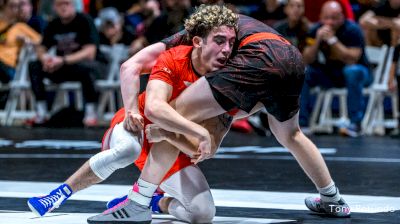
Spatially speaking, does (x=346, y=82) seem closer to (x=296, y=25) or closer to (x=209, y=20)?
(x=296, y=25)

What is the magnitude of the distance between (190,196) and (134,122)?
0.41 metres

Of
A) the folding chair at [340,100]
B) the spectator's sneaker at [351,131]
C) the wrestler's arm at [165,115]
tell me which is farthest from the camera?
the folding chair at [340,100]

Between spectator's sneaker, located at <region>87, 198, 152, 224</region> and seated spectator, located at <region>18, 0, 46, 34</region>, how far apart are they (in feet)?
23.8

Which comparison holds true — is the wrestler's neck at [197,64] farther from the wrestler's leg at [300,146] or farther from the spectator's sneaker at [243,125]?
the spectator's sneaker at [243,125]

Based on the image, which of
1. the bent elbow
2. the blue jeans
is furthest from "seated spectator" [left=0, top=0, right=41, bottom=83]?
the bent elbow

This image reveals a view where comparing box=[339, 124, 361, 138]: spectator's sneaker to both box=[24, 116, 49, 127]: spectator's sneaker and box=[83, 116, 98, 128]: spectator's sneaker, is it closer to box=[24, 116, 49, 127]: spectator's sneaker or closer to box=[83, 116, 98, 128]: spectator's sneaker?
box=[83, 116, 98, 128]: spectator's sneaker

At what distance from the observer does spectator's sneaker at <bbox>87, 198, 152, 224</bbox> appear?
400 centimetres

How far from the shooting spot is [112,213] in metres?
4.03

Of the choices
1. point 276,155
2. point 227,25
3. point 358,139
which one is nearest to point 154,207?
point 227,25

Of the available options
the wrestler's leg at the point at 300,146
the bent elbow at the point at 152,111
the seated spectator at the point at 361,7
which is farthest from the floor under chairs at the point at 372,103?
the bent elbow at the point at 152,111

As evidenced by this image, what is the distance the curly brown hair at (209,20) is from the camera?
4094mm

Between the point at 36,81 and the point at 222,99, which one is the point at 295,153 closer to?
the point at 222,99

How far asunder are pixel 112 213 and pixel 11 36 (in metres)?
7.19

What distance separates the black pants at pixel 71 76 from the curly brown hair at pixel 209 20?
620 cm
